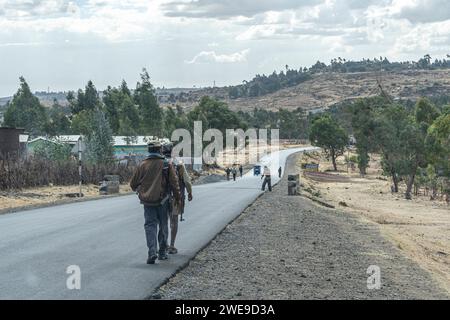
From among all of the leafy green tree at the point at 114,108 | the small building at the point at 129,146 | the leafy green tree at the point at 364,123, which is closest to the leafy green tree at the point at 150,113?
the small building at the point at 129,146

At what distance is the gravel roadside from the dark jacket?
4.11 feet

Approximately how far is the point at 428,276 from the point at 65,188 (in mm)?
27647

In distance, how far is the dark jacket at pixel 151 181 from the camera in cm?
1213

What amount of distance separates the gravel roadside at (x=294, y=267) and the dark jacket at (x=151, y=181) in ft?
4.11

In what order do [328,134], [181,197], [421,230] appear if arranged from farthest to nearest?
1. [328,134]
2. [421,230]
3. [181,197]

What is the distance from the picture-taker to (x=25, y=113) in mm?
113062

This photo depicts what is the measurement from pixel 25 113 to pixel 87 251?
103294mm

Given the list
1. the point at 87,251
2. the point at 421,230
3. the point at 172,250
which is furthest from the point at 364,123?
the point at 87,251

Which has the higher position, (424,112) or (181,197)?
(424,112)

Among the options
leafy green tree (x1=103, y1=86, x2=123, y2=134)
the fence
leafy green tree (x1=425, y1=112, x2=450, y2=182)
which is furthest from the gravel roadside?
leafy green tree (x1=103, y1=86, x2=123, y2=134)

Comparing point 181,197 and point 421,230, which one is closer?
point 181,197

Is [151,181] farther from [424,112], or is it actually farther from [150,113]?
[150,113]

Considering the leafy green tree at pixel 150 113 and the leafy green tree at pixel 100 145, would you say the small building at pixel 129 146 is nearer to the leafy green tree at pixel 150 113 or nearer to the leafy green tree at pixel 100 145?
the leafy green tree at pixel 150 113
